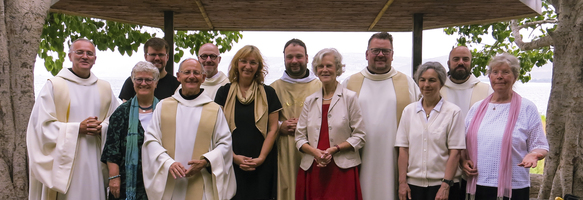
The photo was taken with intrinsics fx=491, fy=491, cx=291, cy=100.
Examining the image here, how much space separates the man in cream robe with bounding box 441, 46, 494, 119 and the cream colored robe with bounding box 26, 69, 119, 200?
3.38 metres

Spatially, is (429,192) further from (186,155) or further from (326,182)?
(186,155)

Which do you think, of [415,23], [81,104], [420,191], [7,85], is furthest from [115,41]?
[420,191]

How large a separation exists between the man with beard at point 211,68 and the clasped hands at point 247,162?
47.1 inches

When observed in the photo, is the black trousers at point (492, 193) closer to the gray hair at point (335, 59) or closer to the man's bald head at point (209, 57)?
the gray hair at point (335, 59)

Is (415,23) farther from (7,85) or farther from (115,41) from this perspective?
(115,41)

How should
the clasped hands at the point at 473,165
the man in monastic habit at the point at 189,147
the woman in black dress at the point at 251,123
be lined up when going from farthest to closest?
the woman in black dress at the point at 251,123, the man in monastic habit at the point at 189,147, the clasped hands at the point at 473,165

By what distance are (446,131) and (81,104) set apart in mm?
3129

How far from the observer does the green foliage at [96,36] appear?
8.21 m

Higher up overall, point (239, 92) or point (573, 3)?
point (573, 3)

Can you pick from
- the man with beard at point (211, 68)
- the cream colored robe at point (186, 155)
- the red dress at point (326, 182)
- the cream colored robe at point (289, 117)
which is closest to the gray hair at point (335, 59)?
the red dress at point (326, 182)

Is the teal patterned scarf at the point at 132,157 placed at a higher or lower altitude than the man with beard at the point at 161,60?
lower

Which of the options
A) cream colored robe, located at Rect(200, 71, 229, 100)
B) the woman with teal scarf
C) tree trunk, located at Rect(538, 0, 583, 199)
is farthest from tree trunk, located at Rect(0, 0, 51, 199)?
tree trunk, located at Rect(538, 0, 583, 199)

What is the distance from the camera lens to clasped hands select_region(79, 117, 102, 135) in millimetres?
4184

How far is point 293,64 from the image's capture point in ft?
15.6
